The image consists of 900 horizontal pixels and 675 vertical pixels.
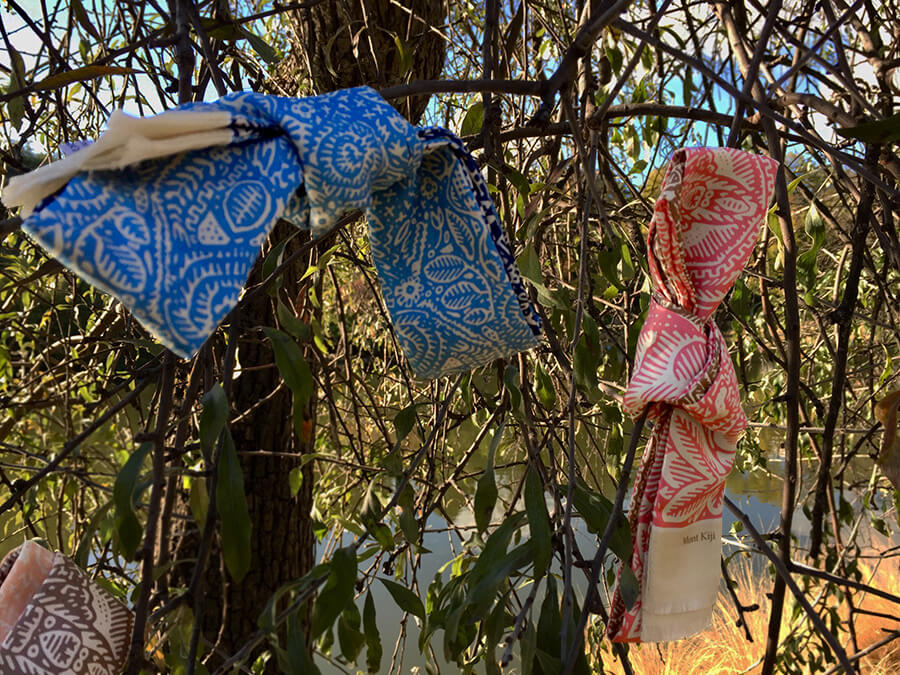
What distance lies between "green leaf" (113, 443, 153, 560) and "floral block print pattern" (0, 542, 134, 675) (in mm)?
81

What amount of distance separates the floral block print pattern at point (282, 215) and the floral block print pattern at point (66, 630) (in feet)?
0.89

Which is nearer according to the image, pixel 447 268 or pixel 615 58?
pixel 447 268

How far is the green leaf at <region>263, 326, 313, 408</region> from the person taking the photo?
50 centimetres

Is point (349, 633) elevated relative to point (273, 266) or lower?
lower

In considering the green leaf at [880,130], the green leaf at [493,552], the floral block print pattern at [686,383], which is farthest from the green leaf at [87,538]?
the green leaf at [880,130]

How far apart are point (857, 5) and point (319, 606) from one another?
633mm

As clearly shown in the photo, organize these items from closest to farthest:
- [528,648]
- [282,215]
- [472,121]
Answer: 1. [282,215]
2. [528,648]
3. [472,121]

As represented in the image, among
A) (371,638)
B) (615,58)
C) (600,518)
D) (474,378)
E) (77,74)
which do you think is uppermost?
(615,58)

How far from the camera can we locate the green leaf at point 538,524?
50 cm

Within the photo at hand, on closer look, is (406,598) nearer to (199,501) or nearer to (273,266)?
(199,501)

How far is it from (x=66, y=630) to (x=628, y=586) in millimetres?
376

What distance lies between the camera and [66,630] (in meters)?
0.49

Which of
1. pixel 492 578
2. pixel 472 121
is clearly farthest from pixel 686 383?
pixel 472 121

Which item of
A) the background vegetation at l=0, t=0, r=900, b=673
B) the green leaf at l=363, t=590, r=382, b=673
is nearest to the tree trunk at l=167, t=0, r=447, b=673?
the background vegetation at l=0, t=0, r=900, b=673
